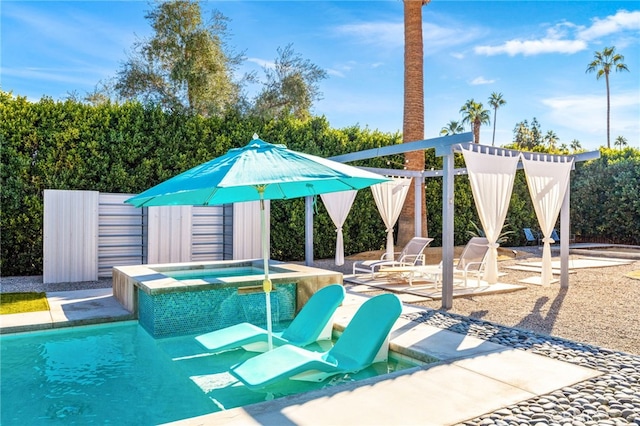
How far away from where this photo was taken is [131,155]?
35.8 ft

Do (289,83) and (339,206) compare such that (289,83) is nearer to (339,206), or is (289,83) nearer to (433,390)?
(339,206)

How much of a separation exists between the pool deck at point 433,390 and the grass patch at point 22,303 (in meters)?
5.05

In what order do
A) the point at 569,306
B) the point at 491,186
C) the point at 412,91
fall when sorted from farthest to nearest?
the point at 412,91 → the point at 491,186 → the point at 569,306

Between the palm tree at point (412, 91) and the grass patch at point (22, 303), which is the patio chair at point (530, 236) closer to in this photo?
the palm tree at point (412, 91)

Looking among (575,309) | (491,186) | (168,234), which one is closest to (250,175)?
(491,186)

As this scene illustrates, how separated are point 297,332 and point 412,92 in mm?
9673

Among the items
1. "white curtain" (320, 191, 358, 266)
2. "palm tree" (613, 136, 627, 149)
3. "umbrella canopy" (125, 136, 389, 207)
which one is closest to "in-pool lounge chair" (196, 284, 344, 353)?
"umbrella canopy" (125, 136, 389, 207)

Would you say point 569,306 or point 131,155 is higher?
point 131,155

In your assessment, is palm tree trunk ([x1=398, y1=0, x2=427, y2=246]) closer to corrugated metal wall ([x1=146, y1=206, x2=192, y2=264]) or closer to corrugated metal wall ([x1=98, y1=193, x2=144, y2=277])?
corrugated metal wall ([x1=146, y1=206, x2=192, y2=264])

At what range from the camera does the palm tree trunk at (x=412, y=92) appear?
1348cm

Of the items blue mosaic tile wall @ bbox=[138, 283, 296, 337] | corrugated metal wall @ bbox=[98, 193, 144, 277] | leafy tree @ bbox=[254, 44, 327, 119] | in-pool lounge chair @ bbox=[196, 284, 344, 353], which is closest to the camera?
in-pool lounge chair @ bbox=[196, 284, 344, 353]

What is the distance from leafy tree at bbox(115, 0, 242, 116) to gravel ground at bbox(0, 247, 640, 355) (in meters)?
6.01

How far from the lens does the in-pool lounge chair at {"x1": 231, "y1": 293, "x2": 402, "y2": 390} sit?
4133 mm

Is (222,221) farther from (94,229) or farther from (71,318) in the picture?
(71,318)
